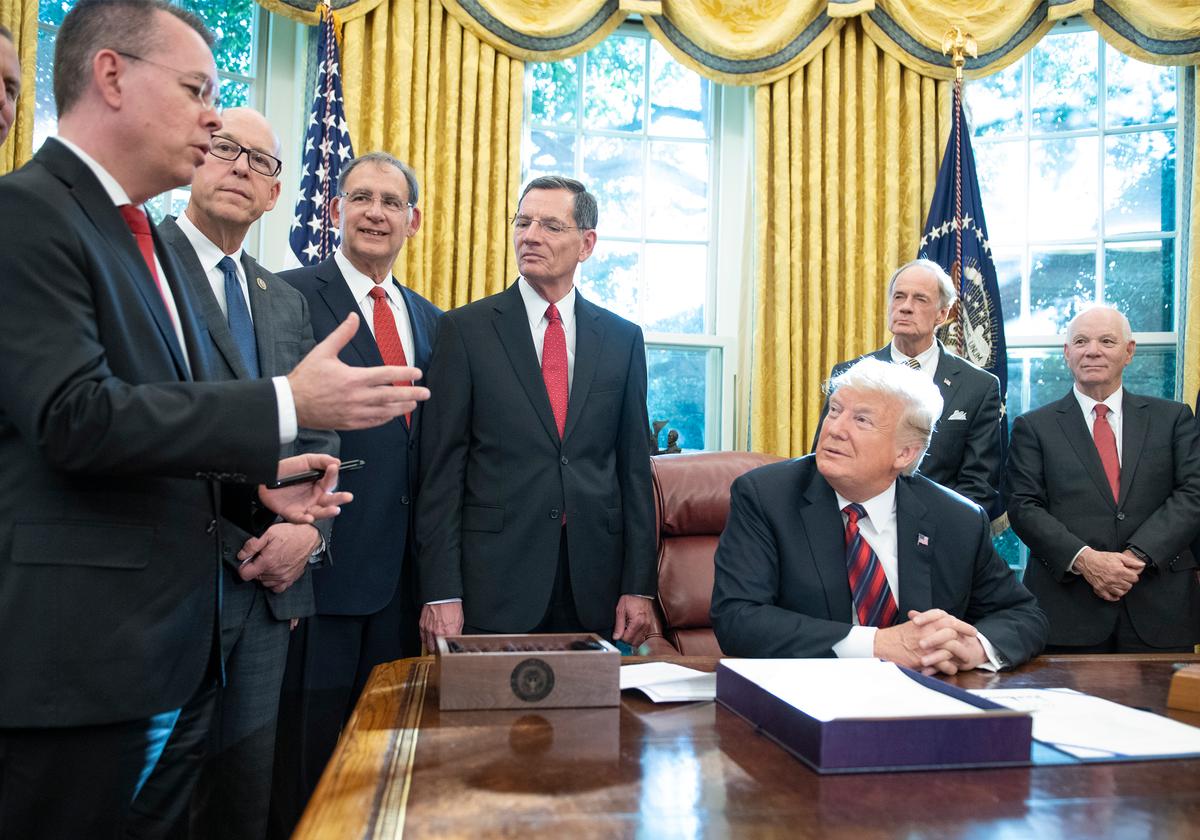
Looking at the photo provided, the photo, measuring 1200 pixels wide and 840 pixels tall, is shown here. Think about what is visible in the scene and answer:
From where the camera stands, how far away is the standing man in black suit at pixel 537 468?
2.39 metres

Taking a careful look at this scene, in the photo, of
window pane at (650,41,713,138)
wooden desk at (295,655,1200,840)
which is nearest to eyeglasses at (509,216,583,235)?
wooden desk at (295,655,1200,840)

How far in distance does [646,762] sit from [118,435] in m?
0.74

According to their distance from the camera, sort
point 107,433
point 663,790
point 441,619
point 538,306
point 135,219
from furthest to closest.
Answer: point 538,306
point 441,619
point 135,219
point 107,433
point 663,790

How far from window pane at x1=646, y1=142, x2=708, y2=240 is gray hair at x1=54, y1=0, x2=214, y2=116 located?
366cm

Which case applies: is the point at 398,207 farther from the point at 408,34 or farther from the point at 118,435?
the point at 408,34

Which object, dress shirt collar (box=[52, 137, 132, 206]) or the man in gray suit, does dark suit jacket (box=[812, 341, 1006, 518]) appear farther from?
dress shirt collar (box=[52, 137, 132, 206])

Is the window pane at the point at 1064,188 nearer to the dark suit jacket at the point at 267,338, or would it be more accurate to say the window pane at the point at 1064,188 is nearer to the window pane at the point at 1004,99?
the window pane at the point at 1004,99

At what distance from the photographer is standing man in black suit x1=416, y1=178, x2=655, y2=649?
239 cm

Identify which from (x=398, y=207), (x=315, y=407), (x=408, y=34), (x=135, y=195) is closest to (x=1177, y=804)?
(x=315, y=407)

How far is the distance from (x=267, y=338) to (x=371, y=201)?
2.19 ft

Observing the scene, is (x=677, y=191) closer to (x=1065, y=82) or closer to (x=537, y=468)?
(x=1065, y=82)

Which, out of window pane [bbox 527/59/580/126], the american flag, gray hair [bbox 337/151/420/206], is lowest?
gray hair [bbox 337/151/420/206]

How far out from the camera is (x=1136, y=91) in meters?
4.98

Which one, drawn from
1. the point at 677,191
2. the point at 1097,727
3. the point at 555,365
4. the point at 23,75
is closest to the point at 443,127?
the point at 677,191
